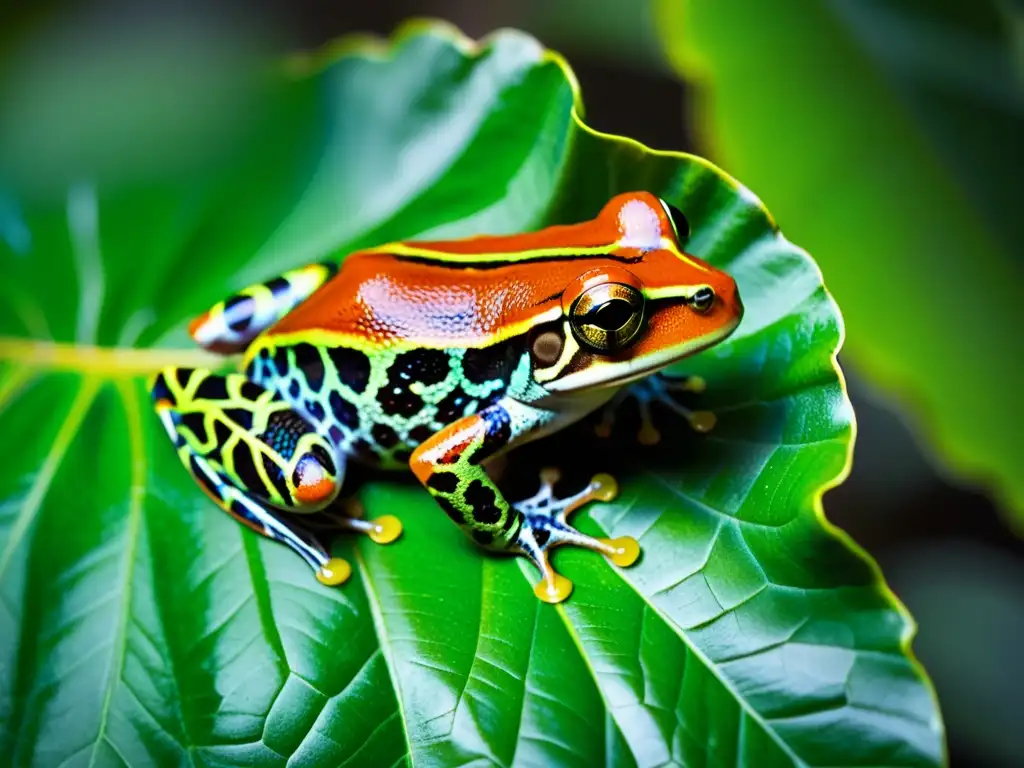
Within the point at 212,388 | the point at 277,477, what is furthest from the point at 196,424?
the point at 277,477

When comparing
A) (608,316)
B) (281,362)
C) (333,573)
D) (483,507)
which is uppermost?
(608,316)

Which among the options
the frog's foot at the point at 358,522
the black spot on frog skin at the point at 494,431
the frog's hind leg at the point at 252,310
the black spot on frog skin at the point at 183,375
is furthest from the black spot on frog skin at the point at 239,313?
the black spot on frog skin at the point at 494,431

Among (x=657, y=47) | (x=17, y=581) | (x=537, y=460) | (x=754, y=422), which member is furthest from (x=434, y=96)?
(x=657, y=47)

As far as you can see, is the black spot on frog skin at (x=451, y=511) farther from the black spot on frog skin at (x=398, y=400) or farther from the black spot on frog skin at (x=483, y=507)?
the black spot on frog skin at (x=398, y=400)

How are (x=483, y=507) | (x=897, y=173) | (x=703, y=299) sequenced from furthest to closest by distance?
(x=897, y=173) < (x=483, y=507) < (x=703, y=299)

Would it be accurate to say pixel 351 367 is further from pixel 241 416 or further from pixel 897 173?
pixel 897 173

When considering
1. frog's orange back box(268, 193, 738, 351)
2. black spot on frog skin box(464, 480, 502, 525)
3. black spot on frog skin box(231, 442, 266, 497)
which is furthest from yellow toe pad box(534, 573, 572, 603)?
black spot on frog skin box(231, 442, 266, 497)

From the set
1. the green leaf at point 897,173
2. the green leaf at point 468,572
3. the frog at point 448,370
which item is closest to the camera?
the green leaf at point 468,572
